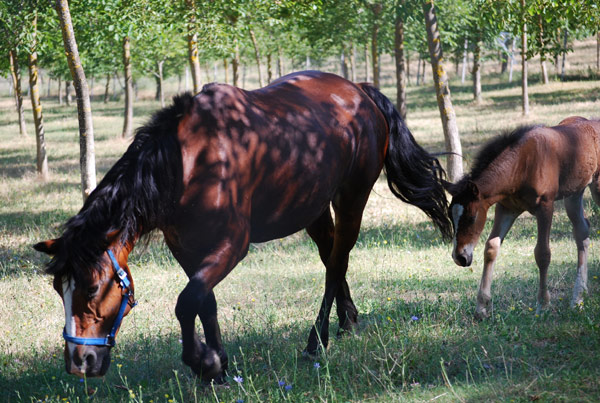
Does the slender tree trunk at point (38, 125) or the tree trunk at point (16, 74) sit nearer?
the slender tree trunk at point (38, 125)

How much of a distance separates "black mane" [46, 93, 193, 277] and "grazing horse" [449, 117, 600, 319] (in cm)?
276

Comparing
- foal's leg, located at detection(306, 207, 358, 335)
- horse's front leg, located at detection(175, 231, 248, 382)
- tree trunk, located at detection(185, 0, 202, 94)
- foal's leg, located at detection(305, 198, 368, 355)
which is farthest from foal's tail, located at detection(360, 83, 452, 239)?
tree trunk, located at detection(185, 0, 202, 94)

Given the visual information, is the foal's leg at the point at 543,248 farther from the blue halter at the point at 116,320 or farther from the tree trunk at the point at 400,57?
the tree trunk at the point at 400,57

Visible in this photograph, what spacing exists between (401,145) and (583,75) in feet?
123

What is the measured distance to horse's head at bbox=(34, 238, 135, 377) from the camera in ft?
11.3

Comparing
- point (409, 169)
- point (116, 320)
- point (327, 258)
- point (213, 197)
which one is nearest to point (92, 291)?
point (116, 320)

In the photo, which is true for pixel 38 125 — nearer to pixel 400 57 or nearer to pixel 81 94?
pixel 81 94

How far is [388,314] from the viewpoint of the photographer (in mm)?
5590

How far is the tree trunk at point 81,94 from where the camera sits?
8.38 m

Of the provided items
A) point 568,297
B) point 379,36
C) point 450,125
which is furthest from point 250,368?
point 379,36

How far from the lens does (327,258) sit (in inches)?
225

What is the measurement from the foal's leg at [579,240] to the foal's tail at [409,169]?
47.7 inches

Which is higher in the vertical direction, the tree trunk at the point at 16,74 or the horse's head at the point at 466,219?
the tree trunk at the point at 16,74

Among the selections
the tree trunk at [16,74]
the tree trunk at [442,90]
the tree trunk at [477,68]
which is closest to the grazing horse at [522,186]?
the tree trunk at [442,90]
